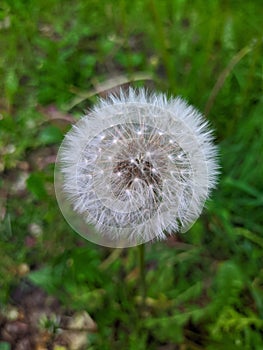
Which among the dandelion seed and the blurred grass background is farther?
the blurred grass background

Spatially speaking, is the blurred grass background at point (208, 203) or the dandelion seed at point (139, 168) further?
the blurred grass background at point (208, 203)

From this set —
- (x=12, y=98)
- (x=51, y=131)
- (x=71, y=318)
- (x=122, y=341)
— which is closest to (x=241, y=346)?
(x=122, y=341)

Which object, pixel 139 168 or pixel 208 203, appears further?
pixel 208 203

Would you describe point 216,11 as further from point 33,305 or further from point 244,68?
point 33,305
